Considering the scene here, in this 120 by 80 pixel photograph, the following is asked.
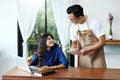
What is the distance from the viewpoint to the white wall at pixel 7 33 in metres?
4.09

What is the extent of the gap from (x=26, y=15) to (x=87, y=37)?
1.67 m

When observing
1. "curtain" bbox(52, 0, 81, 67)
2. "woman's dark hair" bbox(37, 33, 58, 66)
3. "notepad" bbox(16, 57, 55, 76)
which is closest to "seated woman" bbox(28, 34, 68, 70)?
"woman's dark hair" bbox(37, 33, 58, 66)

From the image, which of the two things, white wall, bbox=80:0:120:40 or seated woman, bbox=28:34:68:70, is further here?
white wall, bbox=80:0:120:40

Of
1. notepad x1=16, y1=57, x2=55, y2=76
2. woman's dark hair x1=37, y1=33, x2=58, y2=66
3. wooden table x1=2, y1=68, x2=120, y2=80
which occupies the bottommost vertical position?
wooden table x1=2, y1=68, x2=120, y2=80

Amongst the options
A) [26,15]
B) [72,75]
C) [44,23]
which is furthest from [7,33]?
[72,75]

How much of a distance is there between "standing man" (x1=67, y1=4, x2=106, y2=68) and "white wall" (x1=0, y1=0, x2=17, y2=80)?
1741 mm

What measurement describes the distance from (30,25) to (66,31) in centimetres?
69

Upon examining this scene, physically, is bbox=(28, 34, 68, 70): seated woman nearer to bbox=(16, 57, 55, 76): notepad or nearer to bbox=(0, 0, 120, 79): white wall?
bbox=(16, 57, 55, 76): notepad

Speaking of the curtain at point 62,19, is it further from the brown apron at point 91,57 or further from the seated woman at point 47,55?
the seated woman at point 47,55

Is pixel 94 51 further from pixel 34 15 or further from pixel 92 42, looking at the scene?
pixel 34 15

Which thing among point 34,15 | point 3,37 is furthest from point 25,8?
point 3,37

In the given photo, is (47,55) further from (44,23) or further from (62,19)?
(44,23)

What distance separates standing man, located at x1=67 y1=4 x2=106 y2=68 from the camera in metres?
2.54

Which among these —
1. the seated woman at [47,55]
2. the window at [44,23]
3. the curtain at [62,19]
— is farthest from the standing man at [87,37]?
the window at [44,23]
